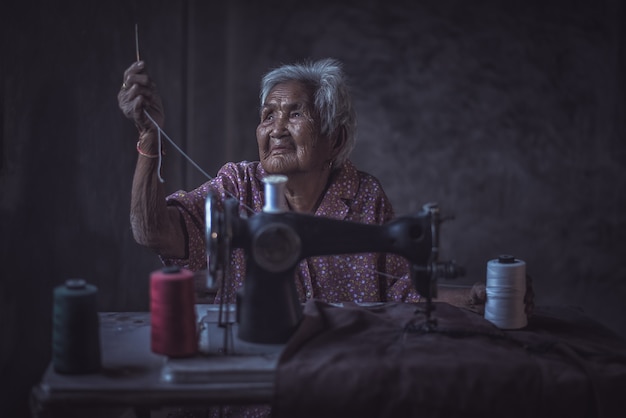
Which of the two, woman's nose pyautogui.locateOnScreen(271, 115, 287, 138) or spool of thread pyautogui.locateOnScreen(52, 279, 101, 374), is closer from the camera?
spool of thread pyautogui.locateOnScreen(52, 279, 101, 374)

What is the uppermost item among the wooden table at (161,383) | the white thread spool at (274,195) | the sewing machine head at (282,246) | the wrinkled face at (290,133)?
the wrinkled face at (290,133)

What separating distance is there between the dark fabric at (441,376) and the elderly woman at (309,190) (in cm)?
74

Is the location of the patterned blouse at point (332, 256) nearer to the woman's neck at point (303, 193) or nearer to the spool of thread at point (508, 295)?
the woman's neck at point (303, 193)

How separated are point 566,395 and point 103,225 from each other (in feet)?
7.44

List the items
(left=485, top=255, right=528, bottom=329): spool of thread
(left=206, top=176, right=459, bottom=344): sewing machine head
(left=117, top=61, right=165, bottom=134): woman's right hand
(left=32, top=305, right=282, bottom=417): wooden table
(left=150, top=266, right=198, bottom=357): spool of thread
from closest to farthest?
(left=32, top=305, right=282, bottom=417): wooden table → (left=150, top=266, right=198, bottom=357): spool of thread → (left=206, top=176, right=459, bottom=344): sewing machine head → (left=485, top=255, right=528, bottom=329): spool of thread → (left=117, top=61, right=165, bottom=134): woman's right hand

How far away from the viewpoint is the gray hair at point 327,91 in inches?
108

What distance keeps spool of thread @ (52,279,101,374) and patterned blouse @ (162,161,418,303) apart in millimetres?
885

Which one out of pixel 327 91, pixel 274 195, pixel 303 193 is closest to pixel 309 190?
pixel 303 193

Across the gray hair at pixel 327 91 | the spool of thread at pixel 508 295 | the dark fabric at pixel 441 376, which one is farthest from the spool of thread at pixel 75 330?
the gray hair at pixel 327 91

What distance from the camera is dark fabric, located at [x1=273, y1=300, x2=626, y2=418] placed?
155 centimetres

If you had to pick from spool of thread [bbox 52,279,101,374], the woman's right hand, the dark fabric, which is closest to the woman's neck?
the woman's right hand

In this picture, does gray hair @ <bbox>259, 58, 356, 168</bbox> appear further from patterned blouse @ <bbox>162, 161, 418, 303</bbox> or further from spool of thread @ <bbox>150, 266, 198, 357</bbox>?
spool of thread @ <bbox>150, 266, 198, 357</bbox>

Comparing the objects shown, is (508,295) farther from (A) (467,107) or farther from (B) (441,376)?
(A) (467,107)

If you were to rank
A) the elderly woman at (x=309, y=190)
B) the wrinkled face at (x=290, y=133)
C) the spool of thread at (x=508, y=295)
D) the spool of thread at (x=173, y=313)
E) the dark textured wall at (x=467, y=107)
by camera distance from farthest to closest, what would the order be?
the dark textured wall at (x=467, y=107) → the wrinkled face at (x=290, y=133) → the elderly woman at (x=309, y=190) → the spool of thread at (x=508, y=295) → the spool of thread at (x=173, y=313)
